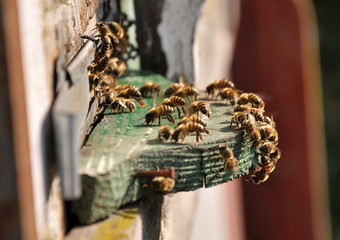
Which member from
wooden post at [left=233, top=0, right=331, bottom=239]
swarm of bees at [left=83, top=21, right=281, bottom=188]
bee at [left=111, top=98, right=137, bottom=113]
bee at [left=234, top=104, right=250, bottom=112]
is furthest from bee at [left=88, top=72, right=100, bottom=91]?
wooden post at [left=233, top=0, right=331, bottom=239]

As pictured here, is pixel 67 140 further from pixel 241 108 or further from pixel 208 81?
pixel 208 81

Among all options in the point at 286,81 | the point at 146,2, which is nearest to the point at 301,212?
the point at 286,81

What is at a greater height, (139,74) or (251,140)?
(139,74)

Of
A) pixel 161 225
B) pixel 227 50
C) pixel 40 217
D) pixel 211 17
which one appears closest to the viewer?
pixel 40 217

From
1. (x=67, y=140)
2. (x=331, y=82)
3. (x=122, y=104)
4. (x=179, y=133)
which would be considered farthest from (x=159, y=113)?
(x=331, y=82)

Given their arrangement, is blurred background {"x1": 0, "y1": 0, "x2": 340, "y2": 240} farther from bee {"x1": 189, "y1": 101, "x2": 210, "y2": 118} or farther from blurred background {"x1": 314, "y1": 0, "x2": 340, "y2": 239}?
bee {"x1": 189, "y1": 101, "x2": 210, "y2": 118}

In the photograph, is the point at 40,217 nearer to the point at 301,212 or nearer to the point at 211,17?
the point at 211,17
